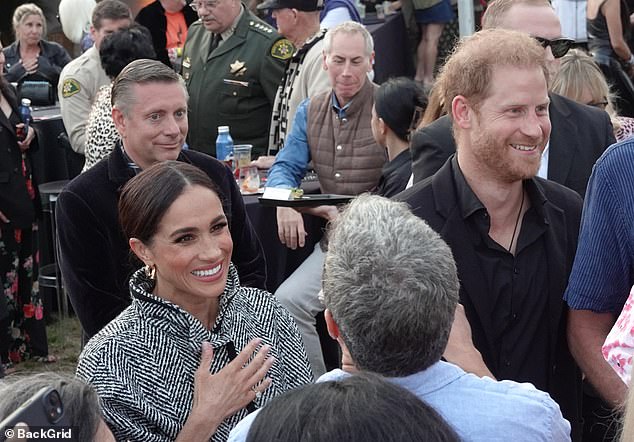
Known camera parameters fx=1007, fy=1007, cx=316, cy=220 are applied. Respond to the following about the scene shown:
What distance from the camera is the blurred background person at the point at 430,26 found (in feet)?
35.1

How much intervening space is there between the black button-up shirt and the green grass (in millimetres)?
4015

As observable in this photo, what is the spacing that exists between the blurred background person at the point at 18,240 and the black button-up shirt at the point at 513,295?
417cm

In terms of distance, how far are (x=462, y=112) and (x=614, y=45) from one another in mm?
5420

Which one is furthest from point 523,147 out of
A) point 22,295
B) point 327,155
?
point 22,295

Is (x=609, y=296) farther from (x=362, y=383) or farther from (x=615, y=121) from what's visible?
(x=615, y=121)

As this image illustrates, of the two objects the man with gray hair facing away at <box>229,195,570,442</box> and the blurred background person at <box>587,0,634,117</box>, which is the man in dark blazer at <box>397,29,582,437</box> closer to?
the man with gray hair facing away at <box>229,195,570,442</box>

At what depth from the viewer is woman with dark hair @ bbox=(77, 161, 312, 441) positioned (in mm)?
2705

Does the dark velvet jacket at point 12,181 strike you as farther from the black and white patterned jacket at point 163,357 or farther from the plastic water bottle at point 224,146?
the black and white patterned jacket at point 163,357

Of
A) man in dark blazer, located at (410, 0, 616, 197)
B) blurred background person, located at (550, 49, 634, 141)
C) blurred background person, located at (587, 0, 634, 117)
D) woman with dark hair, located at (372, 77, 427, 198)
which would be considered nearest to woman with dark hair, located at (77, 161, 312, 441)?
man in dark blazer, located at (410, 0, 616, 197)

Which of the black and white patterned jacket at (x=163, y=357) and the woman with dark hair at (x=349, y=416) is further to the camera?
the black and white patterned jacket at (x=163, y=357)

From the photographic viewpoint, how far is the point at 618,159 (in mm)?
2674

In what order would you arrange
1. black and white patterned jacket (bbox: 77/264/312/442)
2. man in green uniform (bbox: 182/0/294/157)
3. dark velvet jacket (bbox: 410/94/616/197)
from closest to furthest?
1. black and white patterned jacket (bbox: 77/264/312/442)
2. dark velvet jacket (bbox: 410/94/616/197)
3. man in green uniform (bbox: 182/0/294/157)

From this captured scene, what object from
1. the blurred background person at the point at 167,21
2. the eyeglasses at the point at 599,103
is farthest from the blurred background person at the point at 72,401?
the blurred background person at the point at 167,21

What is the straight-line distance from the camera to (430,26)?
10.8 metres
